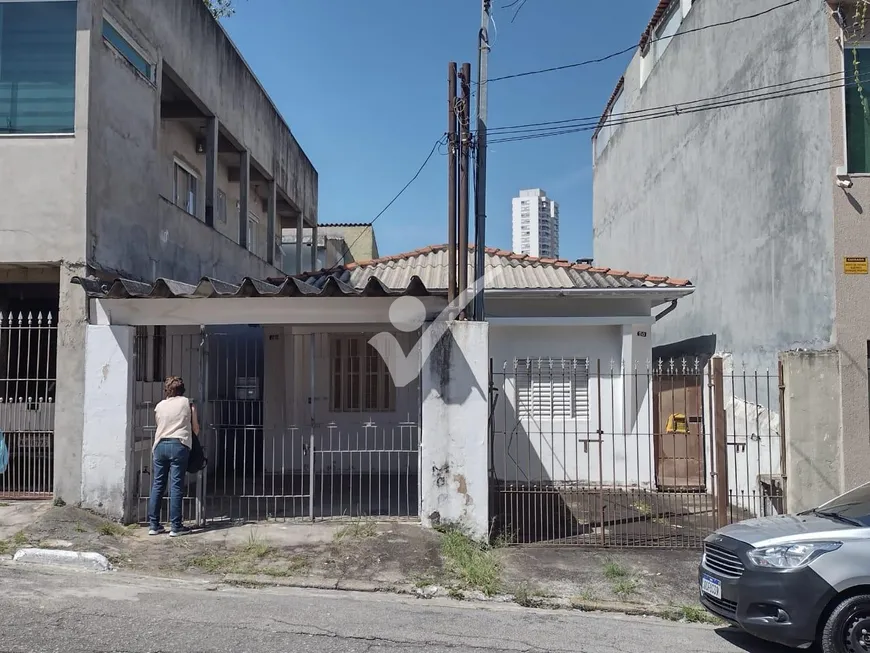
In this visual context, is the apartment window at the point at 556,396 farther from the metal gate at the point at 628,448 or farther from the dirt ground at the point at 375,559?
the dirt ground at the point at 375,559

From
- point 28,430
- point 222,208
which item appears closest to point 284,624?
point 28,430

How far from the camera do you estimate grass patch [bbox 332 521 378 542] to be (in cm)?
738

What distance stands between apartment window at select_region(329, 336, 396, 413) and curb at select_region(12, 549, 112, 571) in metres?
5.49

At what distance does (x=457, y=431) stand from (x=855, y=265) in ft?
15.8

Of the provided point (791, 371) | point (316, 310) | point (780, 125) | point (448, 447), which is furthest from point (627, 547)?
point (780, 125)

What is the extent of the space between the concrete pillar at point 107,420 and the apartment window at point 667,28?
11.1 metres

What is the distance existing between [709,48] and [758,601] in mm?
9405

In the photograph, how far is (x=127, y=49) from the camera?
356 inches

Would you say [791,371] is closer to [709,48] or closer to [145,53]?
[709,48]

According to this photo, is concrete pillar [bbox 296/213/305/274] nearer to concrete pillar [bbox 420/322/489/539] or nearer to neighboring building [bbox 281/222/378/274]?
neighboring building [bbox 281/222/378/274]

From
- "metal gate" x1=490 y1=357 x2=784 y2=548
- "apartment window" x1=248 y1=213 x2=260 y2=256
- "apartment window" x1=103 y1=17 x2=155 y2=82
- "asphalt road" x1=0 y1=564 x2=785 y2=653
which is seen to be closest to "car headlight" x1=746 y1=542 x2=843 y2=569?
"asphalt road" x1=0 y1=564 x2=785 y2=653

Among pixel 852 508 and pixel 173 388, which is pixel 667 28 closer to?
pixel 852 508

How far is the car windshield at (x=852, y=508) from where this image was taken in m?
5.00

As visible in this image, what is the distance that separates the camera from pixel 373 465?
443 inches
